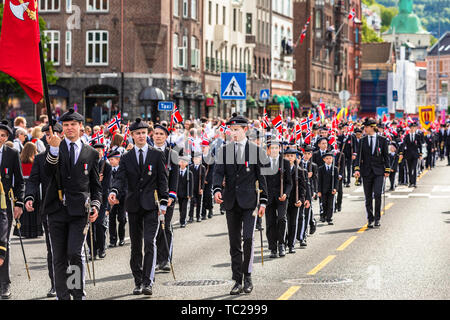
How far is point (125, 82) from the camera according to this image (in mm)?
57531

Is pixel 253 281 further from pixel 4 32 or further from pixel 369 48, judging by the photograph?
pixel 369 48

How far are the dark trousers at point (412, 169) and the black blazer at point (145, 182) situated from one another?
69.8ft

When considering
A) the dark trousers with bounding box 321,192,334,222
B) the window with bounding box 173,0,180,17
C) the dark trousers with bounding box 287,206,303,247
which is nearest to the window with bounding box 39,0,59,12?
the window with bounding box 173,0,180,17

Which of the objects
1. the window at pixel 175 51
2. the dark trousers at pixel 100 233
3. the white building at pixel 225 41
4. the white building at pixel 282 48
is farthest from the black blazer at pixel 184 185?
the white building at pixel 282 48

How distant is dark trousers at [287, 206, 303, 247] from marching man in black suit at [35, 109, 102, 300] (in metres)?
5.59

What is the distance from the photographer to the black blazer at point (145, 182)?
12.2 m

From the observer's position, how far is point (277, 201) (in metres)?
15.8

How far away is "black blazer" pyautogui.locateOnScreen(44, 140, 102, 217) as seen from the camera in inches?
430

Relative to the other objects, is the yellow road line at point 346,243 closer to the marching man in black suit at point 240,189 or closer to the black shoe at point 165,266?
the black shoe at point 165,266

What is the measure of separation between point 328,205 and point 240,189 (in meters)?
9.13

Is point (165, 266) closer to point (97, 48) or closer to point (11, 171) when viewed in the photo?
point (11, 171)

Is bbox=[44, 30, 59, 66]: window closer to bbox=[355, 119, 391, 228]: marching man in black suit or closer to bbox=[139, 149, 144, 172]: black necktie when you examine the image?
bbox=[355, 119, 391, 228]: marching man in black suit

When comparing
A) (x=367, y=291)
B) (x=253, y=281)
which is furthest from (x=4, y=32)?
(x=367, y=291)

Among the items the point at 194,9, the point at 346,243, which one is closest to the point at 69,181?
the point at 346,243
